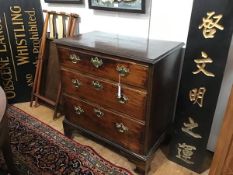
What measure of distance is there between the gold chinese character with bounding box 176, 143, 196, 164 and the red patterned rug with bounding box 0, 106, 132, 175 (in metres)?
0.41

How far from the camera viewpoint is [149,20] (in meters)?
1.63

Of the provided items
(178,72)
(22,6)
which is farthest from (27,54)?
(178,72)

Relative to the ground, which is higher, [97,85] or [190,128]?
[97,85]

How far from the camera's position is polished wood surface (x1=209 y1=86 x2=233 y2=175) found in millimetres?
1094

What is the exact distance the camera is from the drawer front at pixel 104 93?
134cm

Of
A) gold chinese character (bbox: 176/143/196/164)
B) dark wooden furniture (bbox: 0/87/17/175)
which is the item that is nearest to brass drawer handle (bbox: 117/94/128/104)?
gold chinese character (bbox: 176/143/196/164)

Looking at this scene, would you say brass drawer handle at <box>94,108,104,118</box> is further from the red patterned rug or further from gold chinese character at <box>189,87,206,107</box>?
gold chinese character at <box>189,87,206,107</box>

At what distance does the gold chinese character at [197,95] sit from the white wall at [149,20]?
0.41 m

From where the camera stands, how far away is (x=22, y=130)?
6.64ft

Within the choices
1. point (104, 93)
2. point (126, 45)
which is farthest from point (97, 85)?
point (126, 45)

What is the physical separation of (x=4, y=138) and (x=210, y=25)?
1.25 meters

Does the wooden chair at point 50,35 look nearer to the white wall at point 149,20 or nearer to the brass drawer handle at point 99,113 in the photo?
the white wall at point 149,20

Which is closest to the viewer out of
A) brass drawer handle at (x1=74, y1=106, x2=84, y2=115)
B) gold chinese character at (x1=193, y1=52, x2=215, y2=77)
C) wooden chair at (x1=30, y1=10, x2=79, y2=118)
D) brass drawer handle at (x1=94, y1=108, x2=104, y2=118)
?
gold chinese character at (x1=193, y1=52, x2=215, y2=77)

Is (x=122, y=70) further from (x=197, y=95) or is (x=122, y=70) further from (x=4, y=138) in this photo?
(x=4, y=138)
